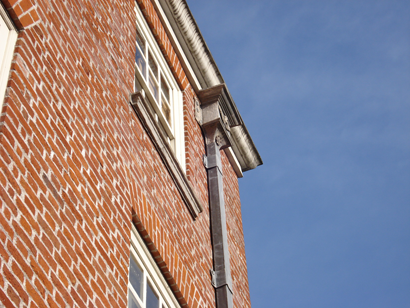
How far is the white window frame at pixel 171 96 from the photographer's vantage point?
7.56m

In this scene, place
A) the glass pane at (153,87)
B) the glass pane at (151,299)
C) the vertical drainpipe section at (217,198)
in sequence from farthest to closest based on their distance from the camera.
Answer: the glass pane at (153,87), the vertical drainpipe section at (217,198), the glass pane at (151,299)

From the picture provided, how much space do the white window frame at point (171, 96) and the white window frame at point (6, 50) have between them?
287cm

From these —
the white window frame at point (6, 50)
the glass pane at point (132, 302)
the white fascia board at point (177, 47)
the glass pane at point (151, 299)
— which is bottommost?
the glass pane at point (132, 302)

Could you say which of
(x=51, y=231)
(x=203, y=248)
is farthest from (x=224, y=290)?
(x=51, y=231)

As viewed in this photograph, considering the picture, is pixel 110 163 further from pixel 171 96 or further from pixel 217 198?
pixel 171 96

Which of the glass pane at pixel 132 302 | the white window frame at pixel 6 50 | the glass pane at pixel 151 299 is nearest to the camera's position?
the white window frame at pixel 6 50

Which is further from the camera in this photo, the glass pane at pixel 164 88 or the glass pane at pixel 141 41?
the glass pane at pixel 164 88

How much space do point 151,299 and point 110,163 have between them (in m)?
1.29

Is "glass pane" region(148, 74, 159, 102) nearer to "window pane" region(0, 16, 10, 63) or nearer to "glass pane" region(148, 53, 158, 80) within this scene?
"glass pane" region(148, 53, 158, 80)

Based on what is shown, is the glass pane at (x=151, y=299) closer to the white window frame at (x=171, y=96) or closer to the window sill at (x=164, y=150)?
the window sill at (x=164, y=150)

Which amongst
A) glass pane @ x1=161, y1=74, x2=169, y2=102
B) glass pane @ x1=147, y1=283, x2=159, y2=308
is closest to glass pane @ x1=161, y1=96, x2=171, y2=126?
glass pane @ x1=161, y1=74, x2=169, y2=102

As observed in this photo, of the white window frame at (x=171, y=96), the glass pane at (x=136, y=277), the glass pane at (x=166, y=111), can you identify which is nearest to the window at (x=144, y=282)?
the glass pane at (x=136, y=277)

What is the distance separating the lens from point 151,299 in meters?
5.48

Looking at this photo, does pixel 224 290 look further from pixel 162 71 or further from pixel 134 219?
pixel 162 71
